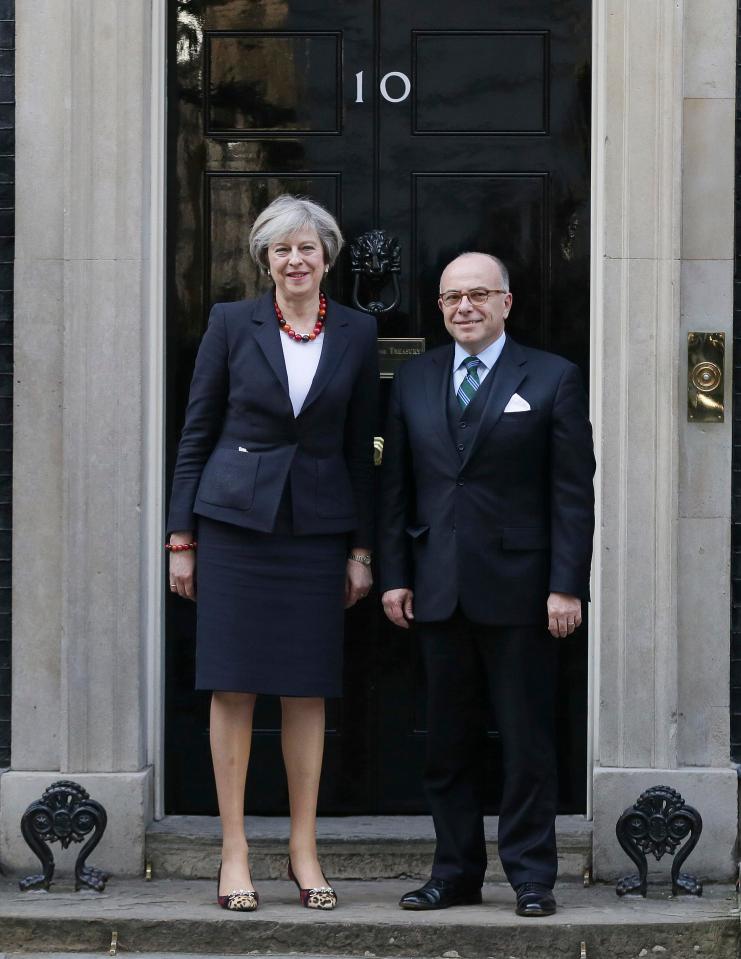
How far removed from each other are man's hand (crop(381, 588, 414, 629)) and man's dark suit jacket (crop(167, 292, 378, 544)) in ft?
0.64

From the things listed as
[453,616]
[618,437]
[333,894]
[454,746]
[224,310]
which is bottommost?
[333,894]

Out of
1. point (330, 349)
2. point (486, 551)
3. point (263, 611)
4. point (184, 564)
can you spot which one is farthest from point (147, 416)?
point (486, 551)

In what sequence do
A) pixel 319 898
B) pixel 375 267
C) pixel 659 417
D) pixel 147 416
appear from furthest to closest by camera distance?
1. pixel 375 267
2. pixel 147 416
3. pixel 659 417
4. pixel 319 898

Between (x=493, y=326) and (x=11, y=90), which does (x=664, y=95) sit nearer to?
(x=493, y=326)

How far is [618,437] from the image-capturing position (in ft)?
18.9

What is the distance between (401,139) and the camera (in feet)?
19.8

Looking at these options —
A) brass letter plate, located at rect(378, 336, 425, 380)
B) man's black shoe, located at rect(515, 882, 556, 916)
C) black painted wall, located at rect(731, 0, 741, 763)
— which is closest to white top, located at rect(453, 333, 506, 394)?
brass letter plate, located at rect(378, 336, 425, 380)

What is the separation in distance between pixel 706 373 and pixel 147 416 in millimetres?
1957

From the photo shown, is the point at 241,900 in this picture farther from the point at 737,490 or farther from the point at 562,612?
the point at 737,490

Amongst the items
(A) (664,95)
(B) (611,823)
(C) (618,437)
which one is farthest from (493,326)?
(B) (611,823)

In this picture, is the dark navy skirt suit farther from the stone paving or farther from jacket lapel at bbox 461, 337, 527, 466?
the stone paving

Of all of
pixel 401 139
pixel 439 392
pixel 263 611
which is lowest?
pixel 263 611

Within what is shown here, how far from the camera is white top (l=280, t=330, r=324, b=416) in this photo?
515 cm

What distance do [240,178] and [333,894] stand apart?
2.55 meters
